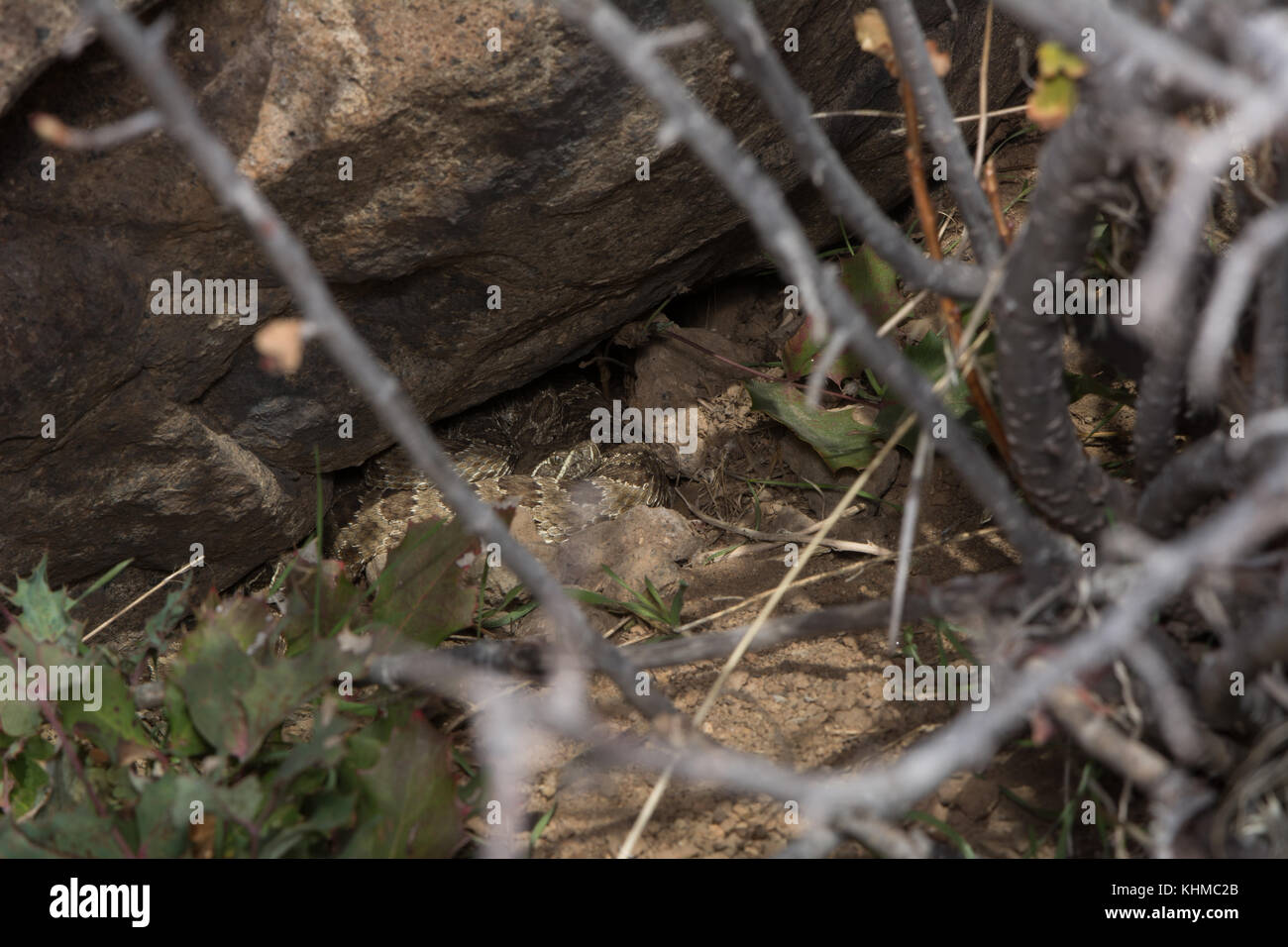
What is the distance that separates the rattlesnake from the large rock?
0.49 m

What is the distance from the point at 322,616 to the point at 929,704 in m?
1.68

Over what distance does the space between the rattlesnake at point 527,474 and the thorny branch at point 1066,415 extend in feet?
6.64

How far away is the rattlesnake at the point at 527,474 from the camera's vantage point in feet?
15.0

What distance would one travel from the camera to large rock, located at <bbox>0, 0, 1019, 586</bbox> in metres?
2.77

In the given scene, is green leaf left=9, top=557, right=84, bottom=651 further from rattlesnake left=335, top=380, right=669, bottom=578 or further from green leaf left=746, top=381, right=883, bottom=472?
→ green leaf left=746, top=381, right=883, bottom=472

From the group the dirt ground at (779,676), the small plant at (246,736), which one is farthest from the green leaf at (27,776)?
the dirt ground at (779,676)

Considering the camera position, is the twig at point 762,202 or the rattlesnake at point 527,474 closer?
the twig at point 762,202

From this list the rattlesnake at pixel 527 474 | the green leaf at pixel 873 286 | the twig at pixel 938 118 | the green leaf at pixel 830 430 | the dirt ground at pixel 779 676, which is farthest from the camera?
the rattlesnake at pixel 527 474

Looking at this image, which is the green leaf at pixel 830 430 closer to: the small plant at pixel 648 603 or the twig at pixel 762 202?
the small plant at pixel 648 603

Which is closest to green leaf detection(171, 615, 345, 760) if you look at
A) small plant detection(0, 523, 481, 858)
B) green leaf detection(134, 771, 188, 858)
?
small plant detection(0, 523, 481, 858)

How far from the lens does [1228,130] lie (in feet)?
3.67

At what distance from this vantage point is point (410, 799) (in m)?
2.22

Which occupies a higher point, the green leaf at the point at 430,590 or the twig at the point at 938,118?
the twig at the point at 938,118

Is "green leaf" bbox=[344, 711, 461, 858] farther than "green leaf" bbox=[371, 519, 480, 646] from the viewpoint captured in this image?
No
